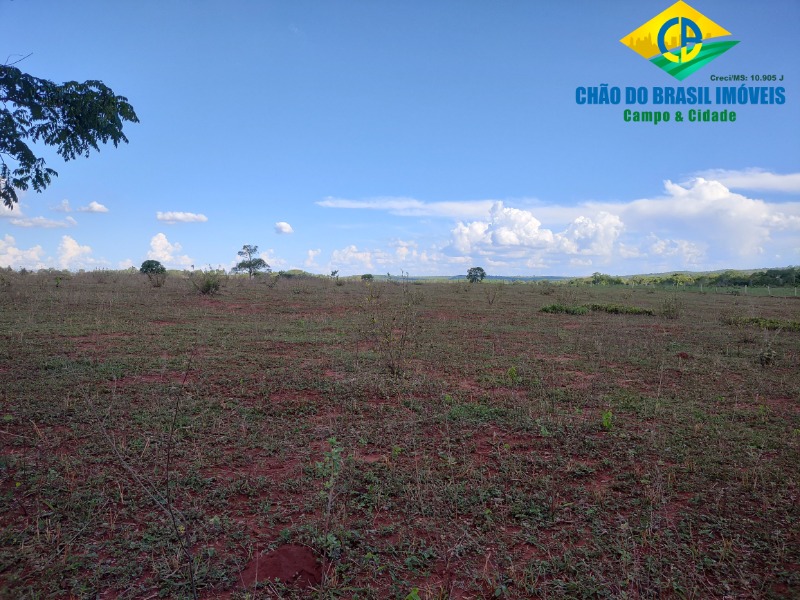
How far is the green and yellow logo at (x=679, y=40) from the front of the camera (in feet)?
38.5

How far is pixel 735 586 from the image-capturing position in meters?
2.99

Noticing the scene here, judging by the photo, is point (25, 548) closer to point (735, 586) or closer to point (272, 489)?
point (272, 489)

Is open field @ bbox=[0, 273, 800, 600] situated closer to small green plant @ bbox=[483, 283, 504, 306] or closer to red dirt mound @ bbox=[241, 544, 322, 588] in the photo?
red dirt mound @ bbox=[241, 544, 322, 588]

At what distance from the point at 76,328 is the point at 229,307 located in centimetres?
571

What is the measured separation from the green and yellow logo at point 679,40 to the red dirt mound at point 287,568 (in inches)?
547

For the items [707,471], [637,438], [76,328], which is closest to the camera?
[707,471]

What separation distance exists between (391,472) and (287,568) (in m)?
1.46

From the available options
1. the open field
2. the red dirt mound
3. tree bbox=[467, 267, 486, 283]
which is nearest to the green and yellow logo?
the open field

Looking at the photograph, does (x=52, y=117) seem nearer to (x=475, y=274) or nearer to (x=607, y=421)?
(x=607, y=421)

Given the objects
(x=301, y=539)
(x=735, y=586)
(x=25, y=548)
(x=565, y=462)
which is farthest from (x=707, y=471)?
(x=25, y=548)

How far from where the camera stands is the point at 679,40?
1203 cm

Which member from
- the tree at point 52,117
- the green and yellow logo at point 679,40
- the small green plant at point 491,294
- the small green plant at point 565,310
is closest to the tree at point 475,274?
the small green plant at point 491,294

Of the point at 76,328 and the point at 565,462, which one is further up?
the point at 76,328

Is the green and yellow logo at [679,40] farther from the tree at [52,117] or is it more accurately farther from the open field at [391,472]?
the tree at [52,117]
